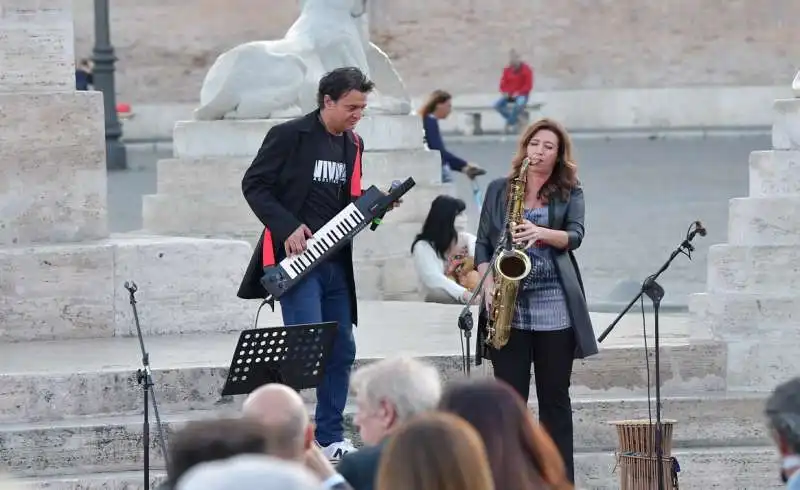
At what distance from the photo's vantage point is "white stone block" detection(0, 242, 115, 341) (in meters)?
9.36

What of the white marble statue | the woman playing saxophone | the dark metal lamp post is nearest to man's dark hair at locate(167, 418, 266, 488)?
the woman playing saxophone

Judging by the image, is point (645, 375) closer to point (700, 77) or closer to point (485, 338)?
point (485, 338)

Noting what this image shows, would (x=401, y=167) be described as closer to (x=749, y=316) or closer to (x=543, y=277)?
(x=749, y=316)

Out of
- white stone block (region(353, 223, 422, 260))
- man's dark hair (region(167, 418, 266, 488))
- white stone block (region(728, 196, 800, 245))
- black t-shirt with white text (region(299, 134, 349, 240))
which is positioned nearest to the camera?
man's dark hair (region(167, 418, 266, 488))


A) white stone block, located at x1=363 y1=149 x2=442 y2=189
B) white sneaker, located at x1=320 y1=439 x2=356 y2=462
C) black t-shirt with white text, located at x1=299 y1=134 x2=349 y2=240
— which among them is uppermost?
white stone block, located at x1=363 y1=149 x2=442 y2=189

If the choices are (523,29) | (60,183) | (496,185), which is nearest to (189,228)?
(60,183)

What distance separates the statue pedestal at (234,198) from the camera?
1283cm

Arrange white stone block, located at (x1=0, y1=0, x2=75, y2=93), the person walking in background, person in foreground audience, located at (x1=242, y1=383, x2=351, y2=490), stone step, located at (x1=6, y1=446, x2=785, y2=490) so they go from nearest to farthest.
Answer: person in foreground audience, located at (x1=242, y1=383, x2=351, y2=490), stone step, located at (x1=6, y1=446, x2=785, y2=490), white stone block, located at (x1=0, y1=0, x2=75, y2=93), the person walking in background

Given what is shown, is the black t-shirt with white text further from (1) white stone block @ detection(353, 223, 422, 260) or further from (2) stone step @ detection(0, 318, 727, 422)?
(1) white stone block @ detection(353, 223, 422, 260)

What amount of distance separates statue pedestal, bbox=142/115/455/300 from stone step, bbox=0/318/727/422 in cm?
267

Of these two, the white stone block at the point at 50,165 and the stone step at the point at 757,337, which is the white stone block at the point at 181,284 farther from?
the stone step at the point at 757,337

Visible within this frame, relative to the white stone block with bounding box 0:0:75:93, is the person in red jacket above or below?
above

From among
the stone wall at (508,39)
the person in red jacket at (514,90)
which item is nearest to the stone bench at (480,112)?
the person in red jacket at (514,90)

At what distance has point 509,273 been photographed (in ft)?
24.2
